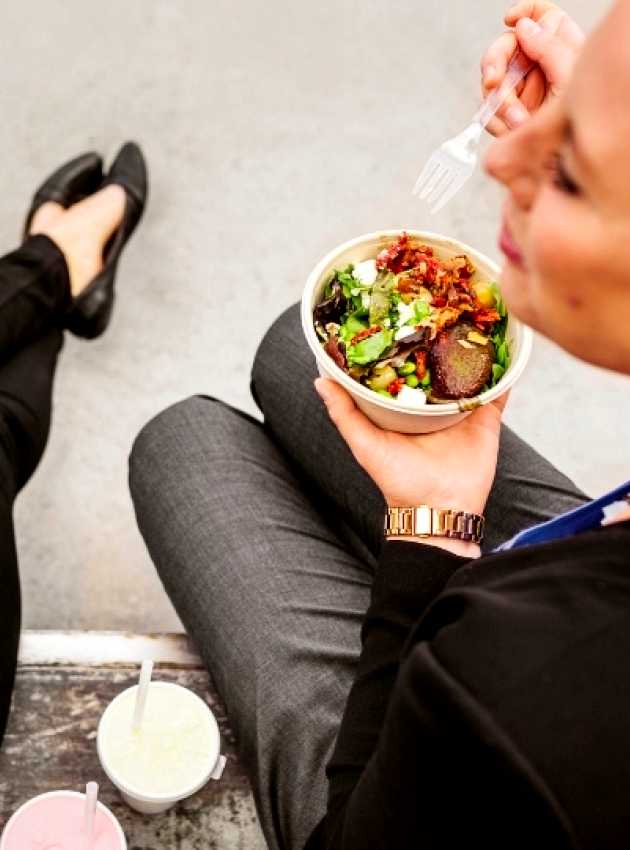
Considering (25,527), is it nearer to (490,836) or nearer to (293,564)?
(293,564)

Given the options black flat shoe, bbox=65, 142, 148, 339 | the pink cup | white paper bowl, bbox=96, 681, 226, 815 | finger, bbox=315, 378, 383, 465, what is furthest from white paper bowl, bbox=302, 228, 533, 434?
black flat shoe, bbox=65, 142, 148, 339

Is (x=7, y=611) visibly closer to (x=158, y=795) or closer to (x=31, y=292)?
(x=158, y=795)

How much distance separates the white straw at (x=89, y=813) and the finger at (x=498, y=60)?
0.83m

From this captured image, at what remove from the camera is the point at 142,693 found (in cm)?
98

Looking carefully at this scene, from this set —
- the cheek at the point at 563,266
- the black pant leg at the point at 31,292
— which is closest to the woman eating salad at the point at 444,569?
the cheek at the point at 563,266

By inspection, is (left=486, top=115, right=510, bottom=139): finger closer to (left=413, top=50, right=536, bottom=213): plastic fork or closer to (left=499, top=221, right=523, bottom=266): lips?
(left=413, top=50, right=536, bottom=213): plastic fork

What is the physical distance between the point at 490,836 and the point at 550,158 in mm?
441

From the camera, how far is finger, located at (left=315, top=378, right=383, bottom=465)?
979mm

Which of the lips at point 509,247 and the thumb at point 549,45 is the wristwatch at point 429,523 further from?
the thumb at point 549,45

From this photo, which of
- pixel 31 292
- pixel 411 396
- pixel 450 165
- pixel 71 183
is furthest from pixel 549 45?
pixel 71 183

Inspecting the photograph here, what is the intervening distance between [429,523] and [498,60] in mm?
509

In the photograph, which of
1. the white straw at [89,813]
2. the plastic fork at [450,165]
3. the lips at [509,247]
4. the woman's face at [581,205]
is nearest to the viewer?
the woman's face at [581,205]

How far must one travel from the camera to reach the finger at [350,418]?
0.98 m

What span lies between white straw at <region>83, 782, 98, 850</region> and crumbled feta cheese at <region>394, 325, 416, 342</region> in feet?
1.72
